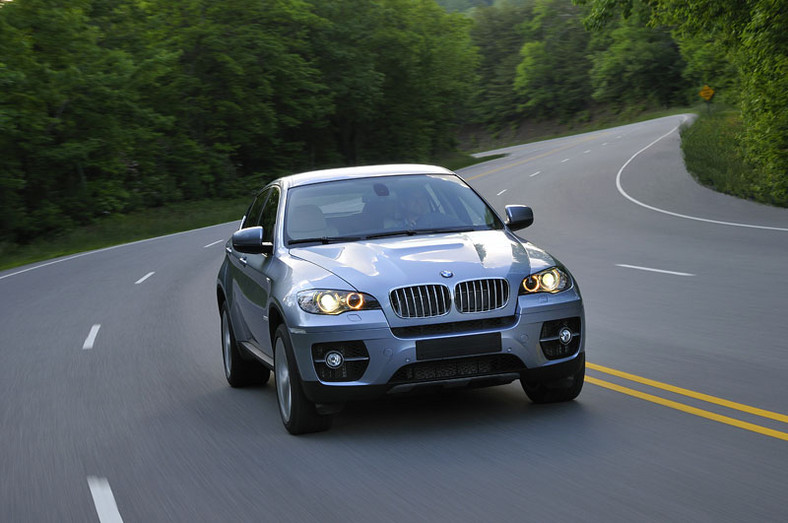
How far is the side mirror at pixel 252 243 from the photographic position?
23.9ft

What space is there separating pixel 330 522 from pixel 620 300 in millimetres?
8107

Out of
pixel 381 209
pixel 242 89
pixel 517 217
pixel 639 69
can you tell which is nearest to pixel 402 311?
pixel 381 209

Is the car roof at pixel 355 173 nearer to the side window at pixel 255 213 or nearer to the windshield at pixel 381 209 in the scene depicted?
the windshield at pixel 381 209

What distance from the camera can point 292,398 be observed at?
6488 millimetres

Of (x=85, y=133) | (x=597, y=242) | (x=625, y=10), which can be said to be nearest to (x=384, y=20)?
(x=85, y=133)

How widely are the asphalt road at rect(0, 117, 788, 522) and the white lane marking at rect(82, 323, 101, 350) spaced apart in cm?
7

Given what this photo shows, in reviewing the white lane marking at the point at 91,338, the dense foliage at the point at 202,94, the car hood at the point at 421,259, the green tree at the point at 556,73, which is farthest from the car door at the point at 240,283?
the green tree at the point at 556,73

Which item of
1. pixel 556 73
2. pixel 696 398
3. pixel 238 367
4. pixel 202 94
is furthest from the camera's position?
pixel 556 73

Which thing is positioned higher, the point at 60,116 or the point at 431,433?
the point at 431,433

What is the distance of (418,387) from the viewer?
20.2 ft

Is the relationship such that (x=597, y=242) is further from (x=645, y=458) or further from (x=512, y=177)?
(x=512, y=177)

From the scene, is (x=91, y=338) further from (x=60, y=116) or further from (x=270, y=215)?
(x=60, y=116)

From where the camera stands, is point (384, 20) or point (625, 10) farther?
point (384, 20)

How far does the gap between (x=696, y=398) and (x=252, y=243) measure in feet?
10.7
